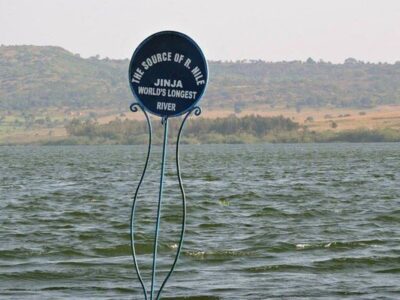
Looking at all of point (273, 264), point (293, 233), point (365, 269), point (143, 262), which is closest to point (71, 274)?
point (143, 262)

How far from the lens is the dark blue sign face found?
12.2 m

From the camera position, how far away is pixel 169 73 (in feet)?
40.4

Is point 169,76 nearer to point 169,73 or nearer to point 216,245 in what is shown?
point 169,73

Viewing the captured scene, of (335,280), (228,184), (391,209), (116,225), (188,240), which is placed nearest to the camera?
(335,280)


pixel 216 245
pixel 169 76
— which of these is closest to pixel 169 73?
pixel 169 76

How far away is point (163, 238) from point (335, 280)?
30.0ft

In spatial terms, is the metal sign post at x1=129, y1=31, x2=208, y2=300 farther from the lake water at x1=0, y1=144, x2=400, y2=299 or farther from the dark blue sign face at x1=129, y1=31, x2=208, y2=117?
the lake water at x1=0, y1=144, x2=400, y2=299

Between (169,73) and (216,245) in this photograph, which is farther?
(216,245)

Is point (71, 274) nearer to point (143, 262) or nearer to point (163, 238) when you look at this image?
point (143, 262)

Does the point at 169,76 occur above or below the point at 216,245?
Result: above

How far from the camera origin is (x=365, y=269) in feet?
76.3

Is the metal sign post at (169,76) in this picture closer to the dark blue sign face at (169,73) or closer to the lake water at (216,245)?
the dark blue sign face at (169,73)

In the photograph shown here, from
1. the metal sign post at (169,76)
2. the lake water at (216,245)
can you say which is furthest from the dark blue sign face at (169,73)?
the lake water at (216,245)

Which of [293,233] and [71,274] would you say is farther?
[293,233]
